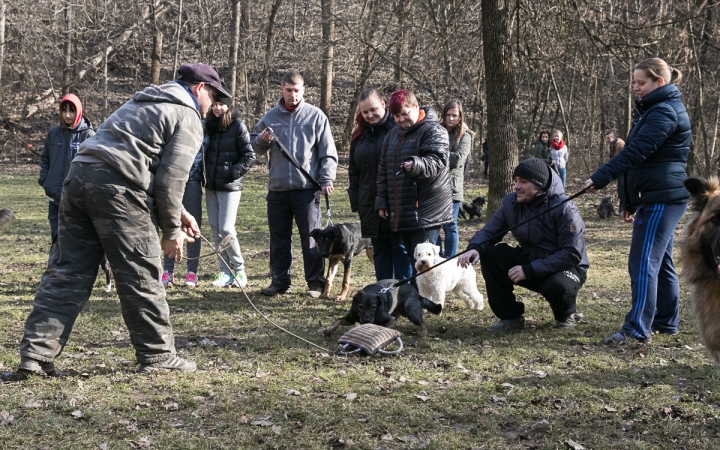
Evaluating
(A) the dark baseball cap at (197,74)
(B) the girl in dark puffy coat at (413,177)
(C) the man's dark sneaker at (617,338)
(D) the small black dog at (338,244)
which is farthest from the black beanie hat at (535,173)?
(A) the dark baseball cap at (197,74)

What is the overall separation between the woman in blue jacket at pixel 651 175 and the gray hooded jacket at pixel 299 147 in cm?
309

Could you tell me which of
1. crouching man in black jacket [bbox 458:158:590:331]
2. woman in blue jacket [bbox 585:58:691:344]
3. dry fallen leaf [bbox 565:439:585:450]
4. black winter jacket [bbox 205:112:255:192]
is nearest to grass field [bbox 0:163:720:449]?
dry fallen leaf [bbox 565:439:585:450]

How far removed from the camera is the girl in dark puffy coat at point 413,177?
651cm

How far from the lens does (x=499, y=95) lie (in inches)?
464

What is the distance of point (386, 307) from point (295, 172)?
7.01ft

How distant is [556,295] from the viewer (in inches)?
239

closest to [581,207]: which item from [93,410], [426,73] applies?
[426,73]

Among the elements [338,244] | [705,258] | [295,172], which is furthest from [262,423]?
[295,172]

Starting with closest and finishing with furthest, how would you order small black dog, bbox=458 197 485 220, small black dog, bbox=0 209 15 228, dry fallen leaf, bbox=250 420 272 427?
dry fallen leaf, bbox=250 420 272 427
small black dog, bbox=0 209 15 228
small black dog, bbox=458 197 485 220

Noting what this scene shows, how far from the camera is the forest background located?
2072 cm

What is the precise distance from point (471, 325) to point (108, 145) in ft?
12.4

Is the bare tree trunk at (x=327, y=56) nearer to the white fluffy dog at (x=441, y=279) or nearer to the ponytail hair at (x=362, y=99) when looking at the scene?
→ the ponytail hair at (x=362, y=99)

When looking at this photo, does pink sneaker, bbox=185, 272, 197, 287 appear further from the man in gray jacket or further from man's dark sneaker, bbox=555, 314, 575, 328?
man's dark sneaker, bbox=555, 314, 575, 328

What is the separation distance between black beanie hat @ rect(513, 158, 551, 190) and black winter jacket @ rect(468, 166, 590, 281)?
0.35 feet
